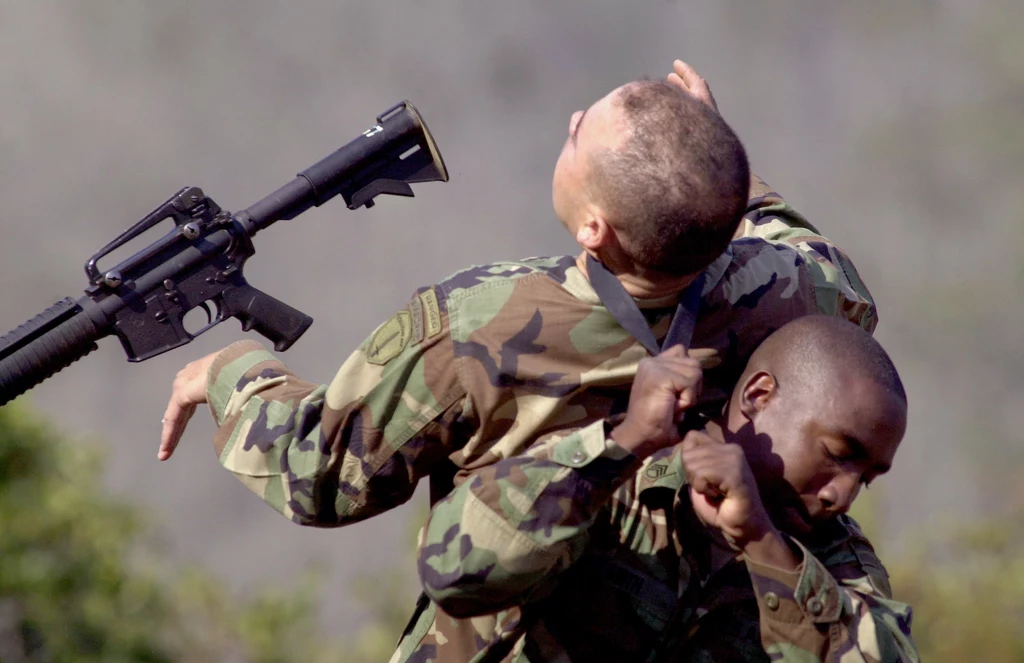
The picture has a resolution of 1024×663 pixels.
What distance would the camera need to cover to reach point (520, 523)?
196cm

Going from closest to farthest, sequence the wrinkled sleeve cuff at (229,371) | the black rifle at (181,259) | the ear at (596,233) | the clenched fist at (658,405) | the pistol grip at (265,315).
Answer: the clenched fist at (658,405)
the ear at (596,233)
the wrinkled sleeve cuff at (229,371)
the black rifle at (181,259)
the pistol grip at (265,315)

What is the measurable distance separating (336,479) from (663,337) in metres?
0.61

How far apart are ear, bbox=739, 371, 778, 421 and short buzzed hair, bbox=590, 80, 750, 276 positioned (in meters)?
0.25

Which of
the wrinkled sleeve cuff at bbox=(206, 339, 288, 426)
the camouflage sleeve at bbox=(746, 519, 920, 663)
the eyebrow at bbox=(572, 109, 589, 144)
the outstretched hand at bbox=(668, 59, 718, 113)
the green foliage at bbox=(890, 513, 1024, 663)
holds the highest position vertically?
the eyebrow at bbox=(572, 109, 589, 144)

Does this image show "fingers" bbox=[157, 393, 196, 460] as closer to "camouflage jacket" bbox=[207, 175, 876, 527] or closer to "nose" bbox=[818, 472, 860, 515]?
"camouflage jacket" bbox=[207, 175, 876, 527]

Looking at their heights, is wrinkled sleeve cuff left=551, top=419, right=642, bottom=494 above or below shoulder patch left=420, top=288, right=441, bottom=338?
below

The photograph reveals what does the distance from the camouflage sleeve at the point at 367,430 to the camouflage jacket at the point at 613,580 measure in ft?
0.40

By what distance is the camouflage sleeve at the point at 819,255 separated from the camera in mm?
2438

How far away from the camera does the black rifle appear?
9.75 ft

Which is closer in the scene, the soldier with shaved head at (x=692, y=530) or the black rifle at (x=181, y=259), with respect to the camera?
the soldier with shaved head at (x=692, y=530)

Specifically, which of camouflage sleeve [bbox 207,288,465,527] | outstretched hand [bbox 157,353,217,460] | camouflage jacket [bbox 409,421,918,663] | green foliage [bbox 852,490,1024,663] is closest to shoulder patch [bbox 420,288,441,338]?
camouflage sleeve [bbox 207,288,465,527]

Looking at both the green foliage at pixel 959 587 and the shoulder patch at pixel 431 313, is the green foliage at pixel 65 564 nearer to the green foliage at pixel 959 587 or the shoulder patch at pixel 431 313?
the green foliage at pixel 959 587

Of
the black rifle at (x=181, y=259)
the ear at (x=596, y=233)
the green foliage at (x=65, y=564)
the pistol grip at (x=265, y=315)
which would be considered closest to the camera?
the ear at (x=596, y=233)

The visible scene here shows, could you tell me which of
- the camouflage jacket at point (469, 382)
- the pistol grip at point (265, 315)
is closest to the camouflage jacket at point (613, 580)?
the camouflage jacket at point (469, 382)
